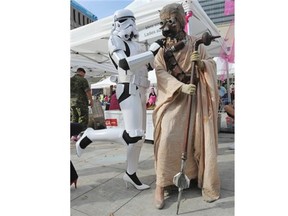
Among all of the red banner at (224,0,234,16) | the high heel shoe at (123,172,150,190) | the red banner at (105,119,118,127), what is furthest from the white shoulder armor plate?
the red banner at (105,119,118,127)

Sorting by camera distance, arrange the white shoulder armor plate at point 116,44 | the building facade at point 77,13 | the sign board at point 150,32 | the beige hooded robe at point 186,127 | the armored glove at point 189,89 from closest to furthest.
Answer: the armored glove at point 189,89 < the beige hooded robe at point 186,127 < the white shoulder armor plate at point 116,44 < the sign board at point 150,32 < the building facade at point 77,13

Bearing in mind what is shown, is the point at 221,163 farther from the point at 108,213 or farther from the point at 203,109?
the point at 108,213

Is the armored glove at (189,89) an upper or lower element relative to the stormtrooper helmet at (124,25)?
lower

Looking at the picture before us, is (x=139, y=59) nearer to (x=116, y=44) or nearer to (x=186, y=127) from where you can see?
(x=116, y=44)

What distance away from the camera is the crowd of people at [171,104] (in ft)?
6.45

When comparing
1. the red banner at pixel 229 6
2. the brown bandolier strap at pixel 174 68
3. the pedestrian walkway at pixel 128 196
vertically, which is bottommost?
the pedestrian walkway at pixel 128 196

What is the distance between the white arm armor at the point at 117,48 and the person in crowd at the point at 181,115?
301 mm

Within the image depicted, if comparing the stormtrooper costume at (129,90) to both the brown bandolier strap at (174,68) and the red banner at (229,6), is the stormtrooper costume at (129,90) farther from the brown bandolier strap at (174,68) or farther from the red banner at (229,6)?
the red banner at (229,6)

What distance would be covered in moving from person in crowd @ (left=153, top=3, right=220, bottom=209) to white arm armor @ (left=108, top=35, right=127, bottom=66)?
0.99 feet

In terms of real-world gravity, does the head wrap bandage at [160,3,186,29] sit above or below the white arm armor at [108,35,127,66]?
above

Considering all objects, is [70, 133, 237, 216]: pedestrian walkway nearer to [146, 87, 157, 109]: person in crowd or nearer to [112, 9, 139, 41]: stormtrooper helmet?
[112, 9, 139, 41]: stormtrooper helmet

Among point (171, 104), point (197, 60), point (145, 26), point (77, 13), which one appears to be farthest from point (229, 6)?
point (77, 13)

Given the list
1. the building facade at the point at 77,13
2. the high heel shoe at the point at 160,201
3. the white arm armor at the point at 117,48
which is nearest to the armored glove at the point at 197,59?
the white arm armor at the point at 117,48

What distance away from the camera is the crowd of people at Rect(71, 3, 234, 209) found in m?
1.97
